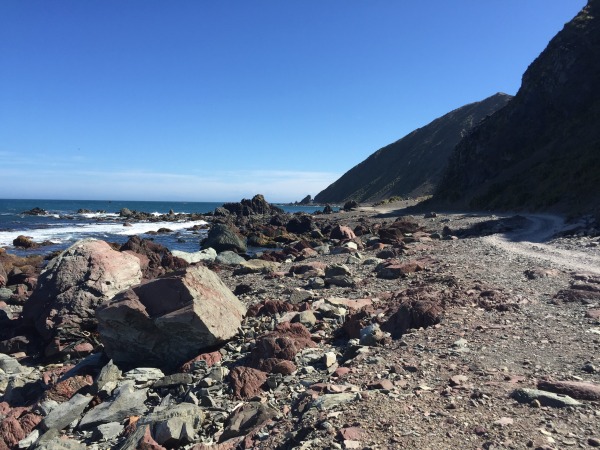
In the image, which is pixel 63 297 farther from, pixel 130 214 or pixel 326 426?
pixel 130 214

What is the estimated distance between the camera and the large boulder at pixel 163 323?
28.5ft

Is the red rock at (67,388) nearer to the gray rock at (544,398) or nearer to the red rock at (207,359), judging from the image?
the red rock at (207,359)

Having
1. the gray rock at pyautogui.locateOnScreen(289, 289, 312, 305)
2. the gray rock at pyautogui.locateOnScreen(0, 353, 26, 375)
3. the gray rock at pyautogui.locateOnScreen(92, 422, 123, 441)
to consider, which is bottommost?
the gray rock at pyautogui.locateOnScreen(0, 353, 26, 375)

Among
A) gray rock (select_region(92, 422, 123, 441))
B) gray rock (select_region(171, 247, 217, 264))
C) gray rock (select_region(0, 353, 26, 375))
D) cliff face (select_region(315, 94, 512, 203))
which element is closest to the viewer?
gray rock (select_region(92, 422, 123, 441))

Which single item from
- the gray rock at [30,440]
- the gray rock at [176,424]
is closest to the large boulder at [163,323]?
the gray rock at [30,440]

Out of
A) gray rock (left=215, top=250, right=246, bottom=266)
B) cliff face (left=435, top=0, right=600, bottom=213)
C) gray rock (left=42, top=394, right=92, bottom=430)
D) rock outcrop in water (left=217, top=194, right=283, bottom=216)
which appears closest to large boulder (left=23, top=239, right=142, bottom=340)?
gray rock (left=42, top=394, right=92, bottom=430)

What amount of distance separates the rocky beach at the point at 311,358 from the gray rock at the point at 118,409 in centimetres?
3

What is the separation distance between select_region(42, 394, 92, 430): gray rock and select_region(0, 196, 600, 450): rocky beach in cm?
2

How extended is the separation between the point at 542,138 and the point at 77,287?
54247 mm

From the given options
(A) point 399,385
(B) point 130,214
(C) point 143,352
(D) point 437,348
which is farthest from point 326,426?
(B) point 130,214

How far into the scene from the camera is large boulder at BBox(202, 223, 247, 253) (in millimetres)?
31672

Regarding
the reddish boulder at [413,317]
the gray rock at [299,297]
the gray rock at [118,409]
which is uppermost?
the reddish boulder at [413,317]

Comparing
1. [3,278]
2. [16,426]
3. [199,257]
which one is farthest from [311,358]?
[199,257]

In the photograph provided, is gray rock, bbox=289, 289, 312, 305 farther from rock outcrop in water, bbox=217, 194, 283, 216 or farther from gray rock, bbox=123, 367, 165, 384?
rock outcrop in water, bbox=217, 194, 283, 216
